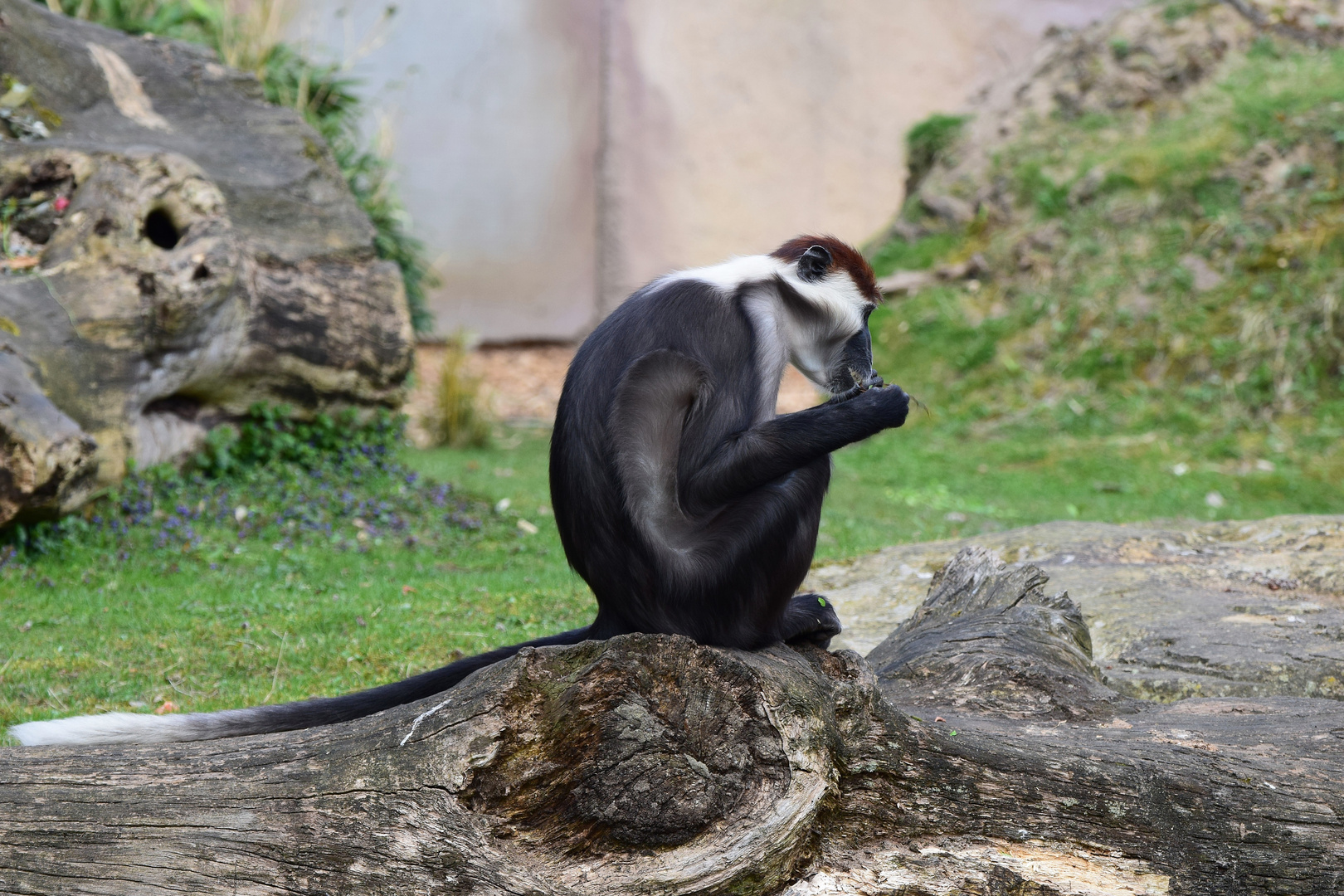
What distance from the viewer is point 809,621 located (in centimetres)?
302

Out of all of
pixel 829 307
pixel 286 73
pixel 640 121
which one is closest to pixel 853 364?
pixel 829 307

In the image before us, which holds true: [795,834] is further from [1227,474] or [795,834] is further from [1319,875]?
[1227,474]

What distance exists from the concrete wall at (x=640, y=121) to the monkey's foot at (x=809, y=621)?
1274cm

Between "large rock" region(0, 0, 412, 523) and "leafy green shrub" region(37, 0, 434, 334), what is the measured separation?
4.89 ft

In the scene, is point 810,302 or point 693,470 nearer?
point 693,470

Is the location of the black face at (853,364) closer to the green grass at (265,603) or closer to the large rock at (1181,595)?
the large rock at (1181,595)

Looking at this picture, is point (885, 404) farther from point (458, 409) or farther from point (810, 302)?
point (458, 409)

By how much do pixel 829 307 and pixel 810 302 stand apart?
59 millimetres

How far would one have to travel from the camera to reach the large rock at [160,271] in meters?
5.77

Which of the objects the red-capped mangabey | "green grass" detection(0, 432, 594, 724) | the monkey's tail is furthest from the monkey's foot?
"green grass" detection(0, 432, 594, 724)

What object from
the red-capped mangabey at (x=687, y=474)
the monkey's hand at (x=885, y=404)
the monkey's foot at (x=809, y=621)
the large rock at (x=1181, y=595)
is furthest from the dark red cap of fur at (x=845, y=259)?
the large rock at (x=1181, y=595)

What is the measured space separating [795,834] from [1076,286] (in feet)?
33.0

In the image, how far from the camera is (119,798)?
210 centimetres

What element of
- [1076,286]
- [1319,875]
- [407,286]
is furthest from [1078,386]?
[1319,875]
